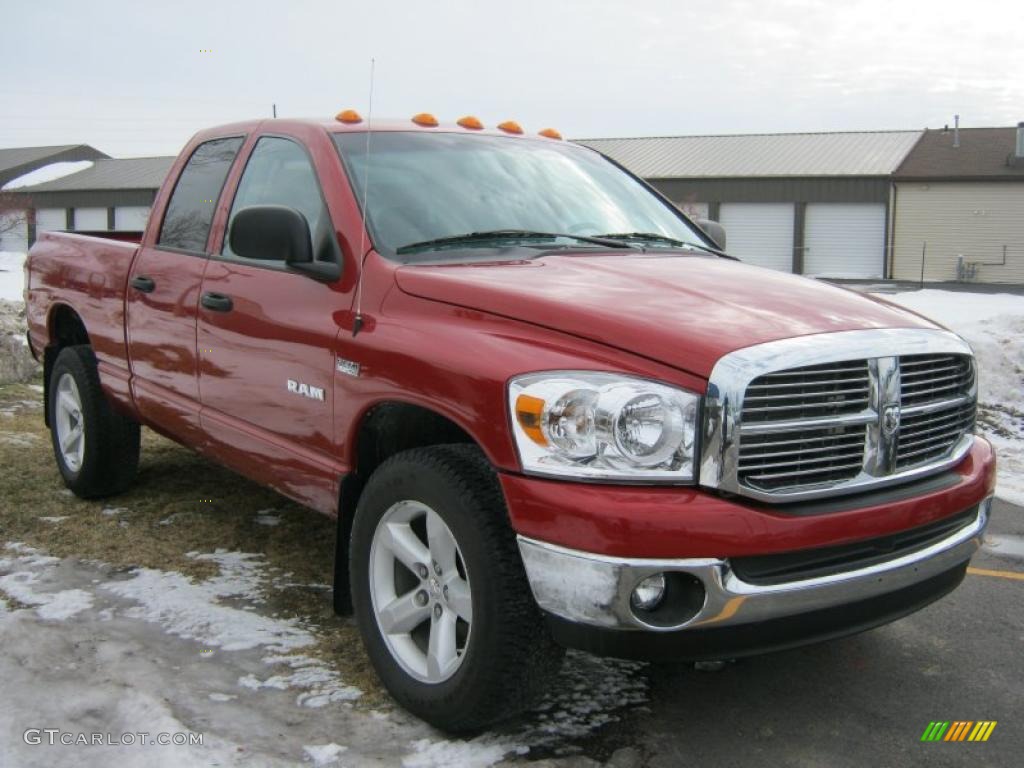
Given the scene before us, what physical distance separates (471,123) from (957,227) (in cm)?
3823

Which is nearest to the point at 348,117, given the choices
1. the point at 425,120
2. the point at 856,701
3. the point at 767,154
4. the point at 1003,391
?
the point at 425,120

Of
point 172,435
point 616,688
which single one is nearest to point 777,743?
point 616,688

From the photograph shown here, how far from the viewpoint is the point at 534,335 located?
9.62ft

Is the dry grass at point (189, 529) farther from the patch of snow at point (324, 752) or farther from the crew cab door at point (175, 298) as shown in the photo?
the crew cab door at point (175, 298)

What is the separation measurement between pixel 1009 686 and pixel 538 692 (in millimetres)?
1801

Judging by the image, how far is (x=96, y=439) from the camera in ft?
17.9

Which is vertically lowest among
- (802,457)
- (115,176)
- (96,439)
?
(96,439)

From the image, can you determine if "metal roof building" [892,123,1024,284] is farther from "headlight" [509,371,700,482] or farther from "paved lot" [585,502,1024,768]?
"headlight" [509,371,700,482]

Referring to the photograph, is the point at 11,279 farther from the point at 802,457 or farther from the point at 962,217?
the point at 962,217

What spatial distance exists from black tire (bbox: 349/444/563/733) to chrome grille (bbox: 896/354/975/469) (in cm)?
116

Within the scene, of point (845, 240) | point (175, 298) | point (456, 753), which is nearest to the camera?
point (456, 753)

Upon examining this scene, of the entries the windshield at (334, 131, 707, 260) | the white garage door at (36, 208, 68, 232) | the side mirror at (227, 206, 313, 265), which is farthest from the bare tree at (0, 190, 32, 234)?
the side mirror at (227, 206, 313, 265)

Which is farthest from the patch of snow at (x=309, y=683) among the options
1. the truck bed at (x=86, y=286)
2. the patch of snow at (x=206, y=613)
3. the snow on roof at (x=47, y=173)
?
the snow on roof at (x=47, y=173)

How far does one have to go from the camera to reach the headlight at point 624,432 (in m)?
2.68
